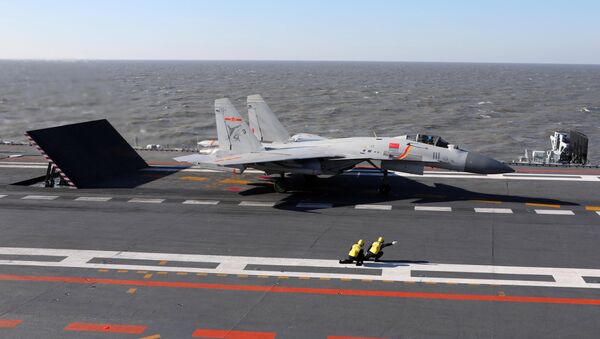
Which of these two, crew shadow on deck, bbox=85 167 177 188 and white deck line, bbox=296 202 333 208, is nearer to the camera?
white deck line, bbox=296 202 333 208

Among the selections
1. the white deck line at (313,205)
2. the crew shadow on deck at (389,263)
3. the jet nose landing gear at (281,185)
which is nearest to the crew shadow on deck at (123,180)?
the jet nose landing gear at (281,185)

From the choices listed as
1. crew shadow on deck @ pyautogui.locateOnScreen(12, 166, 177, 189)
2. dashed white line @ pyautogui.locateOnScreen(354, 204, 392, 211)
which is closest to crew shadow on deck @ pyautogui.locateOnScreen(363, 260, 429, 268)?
dashed white line @ pyautogui.locateOnScreen(354, 204, 392, 211)

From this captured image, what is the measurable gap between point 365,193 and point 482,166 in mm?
5803

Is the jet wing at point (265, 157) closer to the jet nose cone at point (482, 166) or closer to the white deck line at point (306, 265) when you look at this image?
the jet nose cone at point (482, 166)

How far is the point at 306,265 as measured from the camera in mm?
18469

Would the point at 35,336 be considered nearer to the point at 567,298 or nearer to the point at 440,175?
the point at 567,298

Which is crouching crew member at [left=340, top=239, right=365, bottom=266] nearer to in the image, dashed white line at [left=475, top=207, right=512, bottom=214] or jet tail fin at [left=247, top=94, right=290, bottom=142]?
dashed white line at [left=475, top=207, right=512, bottom=214]

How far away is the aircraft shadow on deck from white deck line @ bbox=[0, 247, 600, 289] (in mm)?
7645

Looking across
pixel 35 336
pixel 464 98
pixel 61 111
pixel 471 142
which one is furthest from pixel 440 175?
pixel 464 98

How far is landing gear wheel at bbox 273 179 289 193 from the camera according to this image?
29.4 meters

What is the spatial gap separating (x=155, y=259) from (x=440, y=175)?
65.6ft

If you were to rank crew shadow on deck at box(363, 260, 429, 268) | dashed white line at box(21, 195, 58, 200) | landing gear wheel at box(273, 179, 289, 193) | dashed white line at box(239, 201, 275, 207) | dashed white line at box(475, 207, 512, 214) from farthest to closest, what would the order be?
landing gear wheel at box(273, 179, 289, 193) → dashed white line at box(21, 195, 58, 200) → dashed white line at box(239, 201, 275, 207) → dashed white line at box(475, 207, 512, 214) → crew shadow on deck at box(363, 260, 429, 268)

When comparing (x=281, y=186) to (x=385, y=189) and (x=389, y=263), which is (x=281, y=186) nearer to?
(x=385, y=189)

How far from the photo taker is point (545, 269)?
17969 millimetres
